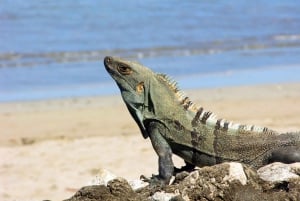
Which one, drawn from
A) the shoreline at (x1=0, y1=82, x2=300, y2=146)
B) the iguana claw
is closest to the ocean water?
the shoreline at (x1=0, y1=82, x2=300, y2=146)

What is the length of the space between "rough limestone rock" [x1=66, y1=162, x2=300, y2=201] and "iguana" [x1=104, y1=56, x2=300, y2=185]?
32.8 inches

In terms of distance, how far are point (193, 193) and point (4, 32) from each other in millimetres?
28102

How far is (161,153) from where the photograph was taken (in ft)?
19.1

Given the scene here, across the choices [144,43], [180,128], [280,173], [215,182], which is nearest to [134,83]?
[180,128]

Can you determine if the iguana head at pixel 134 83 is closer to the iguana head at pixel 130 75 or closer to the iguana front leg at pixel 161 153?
the iguana head at pixel 130 75

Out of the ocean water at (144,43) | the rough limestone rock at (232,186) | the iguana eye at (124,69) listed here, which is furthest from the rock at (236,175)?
the ocean water at (144,43)

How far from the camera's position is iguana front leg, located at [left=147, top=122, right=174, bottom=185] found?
5.69 m

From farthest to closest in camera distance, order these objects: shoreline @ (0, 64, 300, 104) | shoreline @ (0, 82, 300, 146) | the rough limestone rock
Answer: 1. shoreline @ (0, 64, 300, 104)
2. shoreline @ (0, 82, 300, 146)
3. the rough limestone rock

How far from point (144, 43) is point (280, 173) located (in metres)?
23.3

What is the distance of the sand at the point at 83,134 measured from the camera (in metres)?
11.7

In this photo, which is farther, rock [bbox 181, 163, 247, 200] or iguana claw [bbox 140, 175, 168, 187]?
iguana claw [bbox 140, 175, 168, 187]

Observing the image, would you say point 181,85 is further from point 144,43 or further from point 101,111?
point 144,43

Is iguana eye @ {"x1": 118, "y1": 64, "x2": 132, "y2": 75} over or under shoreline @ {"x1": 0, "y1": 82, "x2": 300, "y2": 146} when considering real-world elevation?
over

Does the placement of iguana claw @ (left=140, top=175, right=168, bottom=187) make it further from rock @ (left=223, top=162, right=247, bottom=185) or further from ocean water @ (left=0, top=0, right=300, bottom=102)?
ocean water @ (left=0, top=0, right=300, bottom=102)
